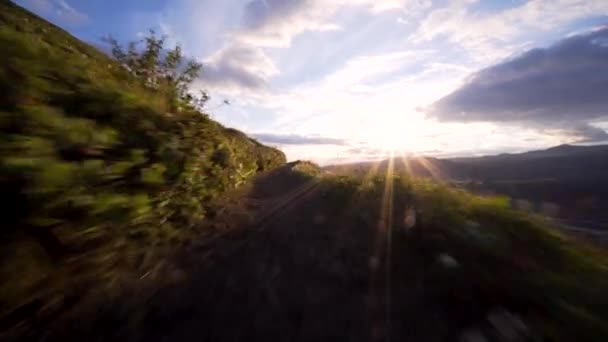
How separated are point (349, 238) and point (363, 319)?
1.84 metres

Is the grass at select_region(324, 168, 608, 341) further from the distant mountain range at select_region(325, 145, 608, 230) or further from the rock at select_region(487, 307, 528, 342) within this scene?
the distant mountain range at select_region(325, 145, 608, 230)

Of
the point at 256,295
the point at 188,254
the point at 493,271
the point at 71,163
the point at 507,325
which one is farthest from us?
the point at 188,254

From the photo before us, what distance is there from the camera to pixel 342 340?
2484mm

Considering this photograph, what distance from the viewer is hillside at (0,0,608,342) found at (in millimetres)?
1765

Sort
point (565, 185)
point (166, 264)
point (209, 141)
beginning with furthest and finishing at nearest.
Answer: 1. point (565, 185)
2. point (209, 141)
3. point (166, 264)

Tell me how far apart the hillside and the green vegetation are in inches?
0.4

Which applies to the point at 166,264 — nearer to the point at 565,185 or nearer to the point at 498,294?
the point at 498,294

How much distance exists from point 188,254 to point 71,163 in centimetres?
219

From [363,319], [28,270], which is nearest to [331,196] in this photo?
[363,319]

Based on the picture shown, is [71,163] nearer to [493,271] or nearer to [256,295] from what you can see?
[256,295]

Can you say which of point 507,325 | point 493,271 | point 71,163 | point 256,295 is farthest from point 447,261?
point 71,163

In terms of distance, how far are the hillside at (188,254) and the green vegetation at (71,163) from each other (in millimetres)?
11

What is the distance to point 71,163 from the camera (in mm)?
1719

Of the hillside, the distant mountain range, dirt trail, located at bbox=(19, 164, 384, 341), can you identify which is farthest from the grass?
the distant mountain range
